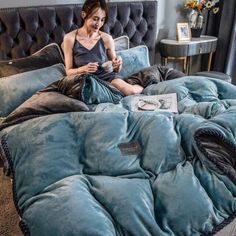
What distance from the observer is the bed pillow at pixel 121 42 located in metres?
2.70

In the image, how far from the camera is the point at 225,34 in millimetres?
3445

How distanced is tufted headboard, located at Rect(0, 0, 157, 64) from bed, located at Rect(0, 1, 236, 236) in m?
0.51

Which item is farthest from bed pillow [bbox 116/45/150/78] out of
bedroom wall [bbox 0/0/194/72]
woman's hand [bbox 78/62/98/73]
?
bedroom wall [bbox 0/0/194/72]

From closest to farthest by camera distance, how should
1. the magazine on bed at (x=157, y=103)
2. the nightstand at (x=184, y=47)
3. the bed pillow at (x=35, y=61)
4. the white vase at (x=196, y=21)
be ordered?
the magazine on bed at (x=157, y=103)
the bed pillow at (x=35, y=61)
the nightstand at (x=184, y=47)
the white vase at (x=196, y=21)

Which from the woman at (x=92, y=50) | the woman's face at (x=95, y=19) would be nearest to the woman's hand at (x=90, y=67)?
the woman at (x=92, y=50)

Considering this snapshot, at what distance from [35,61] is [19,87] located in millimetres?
359

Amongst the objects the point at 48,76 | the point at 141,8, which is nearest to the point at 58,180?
the point at 48,76

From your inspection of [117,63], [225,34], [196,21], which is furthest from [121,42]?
[225,34]

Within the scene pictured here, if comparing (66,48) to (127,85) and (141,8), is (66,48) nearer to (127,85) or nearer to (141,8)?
(127,85)

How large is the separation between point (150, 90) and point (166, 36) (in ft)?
5.11

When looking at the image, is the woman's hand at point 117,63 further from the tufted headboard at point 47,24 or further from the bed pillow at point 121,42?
the tufted headboard at point 47,24

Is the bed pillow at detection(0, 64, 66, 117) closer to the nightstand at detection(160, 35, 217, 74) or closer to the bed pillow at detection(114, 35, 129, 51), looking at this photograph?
the bed pillow at detection(114, 35, 129, 51)

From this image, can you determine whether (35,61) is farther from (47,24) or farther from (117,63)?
(117,63)

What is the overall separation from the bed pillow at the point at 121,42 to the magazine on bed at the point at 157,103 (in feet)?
3.05
